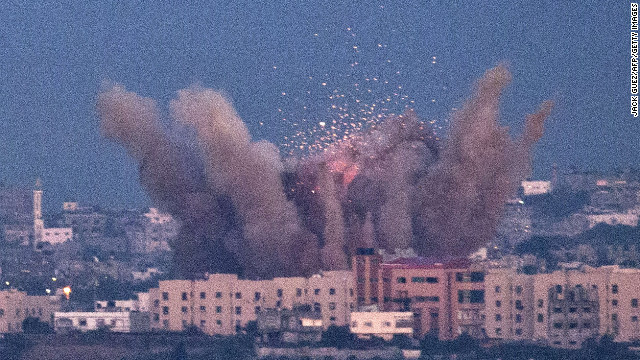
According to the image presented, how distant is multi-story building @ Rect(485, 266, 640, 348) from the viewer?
3262 centimetres

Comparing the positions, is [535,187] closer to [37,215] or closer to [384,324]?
[37,215]

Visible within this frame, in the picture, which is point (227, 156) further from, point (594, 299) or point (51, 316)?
point (594, 299)

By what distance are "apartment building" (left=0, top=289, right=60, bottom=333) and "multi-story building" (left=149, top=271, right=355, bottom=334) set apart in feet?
9.60

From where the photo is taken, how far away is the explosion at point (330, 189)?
36.2m

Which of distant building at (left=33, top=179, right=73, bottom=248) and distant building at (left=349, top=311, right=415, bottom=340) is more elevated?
distant building at (left=33, top=179, right=73, bottom=248)

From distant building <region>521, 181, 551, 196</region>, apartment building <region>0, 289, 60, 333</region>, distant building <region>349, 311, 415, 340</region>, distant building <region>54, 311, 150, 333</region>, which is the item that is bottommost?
distant building <region>349, 311, 415, 340</region>

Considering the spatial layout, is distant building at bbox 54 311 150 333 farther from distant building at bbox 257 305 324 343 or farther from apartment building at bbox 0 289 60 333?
distant building at bbox 257 305 324 343

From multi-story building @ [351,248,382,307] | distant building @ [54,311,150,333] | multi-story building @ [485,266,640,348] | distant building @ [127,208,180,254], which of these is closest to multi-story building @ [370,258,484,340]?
multi-story building @ [485,266,640,348]

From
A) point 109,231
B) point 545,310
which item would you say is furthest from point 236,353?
point 109,231

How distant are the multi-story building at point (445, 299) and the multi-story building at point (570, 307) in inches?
9.7

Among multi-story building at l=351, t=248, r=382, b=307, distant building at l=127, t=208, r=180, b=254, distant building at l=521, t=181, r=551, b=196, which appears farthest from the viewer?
distant building at l=521, t=181, r=551, b=196

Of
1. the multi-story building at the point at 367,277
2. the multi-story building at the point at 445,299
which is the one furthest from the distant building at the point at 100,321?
the multi-story building at the point at 445,299

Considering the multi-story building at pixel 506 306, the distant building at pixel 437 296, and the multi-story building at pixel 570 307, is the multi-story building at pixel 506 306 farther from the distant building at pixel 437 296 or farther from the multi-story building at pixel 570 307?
the distant building at pixel 437 296

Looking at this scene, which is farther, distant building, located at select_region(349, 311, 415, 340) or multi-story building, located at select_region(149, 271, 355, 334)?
multi-story building, located at select_region(149, 271, 355, 334)
